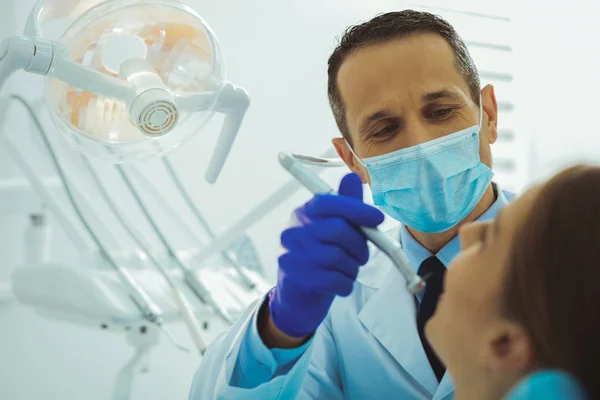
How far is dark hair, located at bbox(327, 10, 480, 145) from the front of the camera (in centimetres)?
127

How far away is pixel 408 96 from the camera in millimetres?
1187

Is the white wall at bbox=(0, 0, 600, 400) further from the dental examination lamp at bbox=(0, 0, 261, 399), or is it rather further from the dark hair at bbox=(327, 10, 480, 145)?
the dental examination lamp at bbox=(0, 0, 261, 399)

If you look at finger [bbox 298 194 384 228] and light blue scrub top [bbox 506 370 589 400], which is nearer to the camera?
light blue scrub top [bbox 506 370 589 400]

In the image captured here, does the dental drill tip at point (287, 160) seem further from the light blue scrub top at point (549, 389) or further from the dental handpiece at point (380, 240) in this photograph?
the light blue scrub top at point (549, 389)

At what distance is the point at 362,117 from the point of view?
48.9 inches

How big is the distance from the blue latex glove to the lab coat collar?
289 millimetres

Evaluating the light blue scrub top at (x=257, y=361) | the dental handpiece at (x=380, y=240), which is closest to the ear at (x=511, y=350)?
the dental handpiece at (x=380, y=240)

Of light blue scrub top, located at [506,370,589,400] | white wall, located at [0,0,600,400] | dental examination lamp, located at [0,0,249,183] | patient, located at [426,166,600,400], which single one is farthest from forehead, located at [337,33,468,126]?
white wall, located at [0,0,600,400]

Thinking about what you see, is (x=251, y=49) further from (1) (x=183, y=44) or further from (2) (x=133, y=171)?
(1) (x=183, y=44)

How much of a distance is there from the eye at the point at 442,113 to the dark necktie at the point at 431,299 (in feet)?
0.89

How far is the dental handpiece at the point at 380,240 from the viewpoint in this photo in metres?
0.83

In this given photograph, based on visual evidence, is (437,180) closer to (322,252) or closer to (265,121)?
(322,252)

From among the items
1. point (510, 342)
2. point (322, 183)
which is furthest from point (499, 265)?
point (322, 183)

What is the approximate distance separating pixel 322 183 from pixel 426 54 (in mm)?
385
